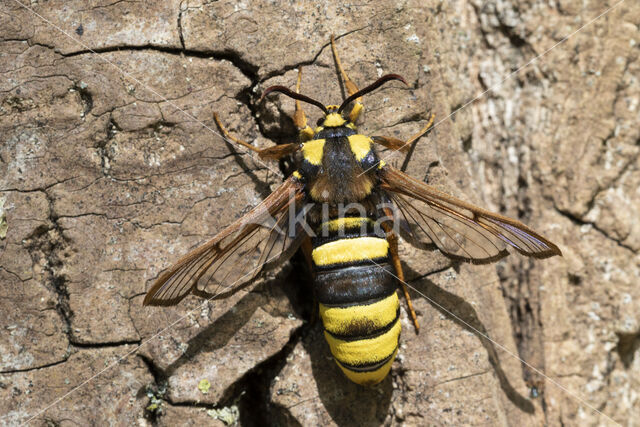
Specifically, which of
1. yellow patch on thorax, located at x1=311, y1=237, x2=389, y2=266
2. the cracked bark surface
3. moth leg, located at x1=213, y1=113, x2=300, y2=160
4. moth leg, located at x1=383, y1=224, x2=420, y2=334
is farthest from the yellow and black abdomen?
moth leg, located at x1=213, y1=113, x2=300, y2=160

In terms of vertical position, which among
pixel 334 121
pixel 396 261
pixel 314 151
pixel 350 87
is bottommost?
pixel 396 261

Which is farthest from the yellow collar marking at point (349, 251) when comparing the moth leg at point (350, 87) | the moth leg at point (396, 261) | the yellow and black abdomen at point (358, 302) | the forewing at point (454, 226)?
the moth leg at point (350, 87)

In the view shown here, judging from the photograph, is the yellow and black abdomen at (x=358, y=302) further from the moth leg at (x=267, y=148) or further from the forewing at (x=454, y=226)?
the moth leg at (x=267, y=148)

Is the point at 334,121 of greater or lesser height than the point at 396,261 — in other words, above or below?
above

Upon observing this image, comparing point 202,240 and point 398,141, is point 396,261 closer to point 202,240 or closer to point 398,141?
point 398,141

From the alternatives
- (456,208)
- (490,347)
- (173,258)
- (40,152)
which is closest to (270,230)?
(173,258)

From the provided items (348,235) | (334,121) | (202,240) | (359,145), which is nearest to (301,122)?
(334,121)

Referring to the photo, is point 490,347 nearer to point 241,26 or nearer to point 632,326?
point 632,326
